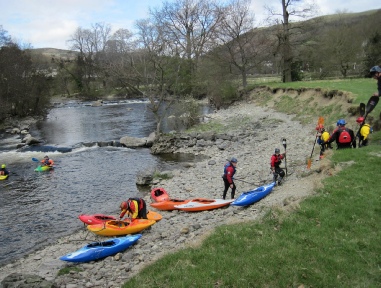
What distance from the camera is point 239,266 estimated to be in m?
6.16

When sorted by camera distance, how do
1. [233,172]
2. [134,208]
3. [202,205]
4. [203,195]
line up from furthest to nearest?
[203,195]
[233,172]
[202,205]
[134,208]

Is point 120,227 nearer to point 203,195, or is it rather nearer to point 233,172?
point 203,195

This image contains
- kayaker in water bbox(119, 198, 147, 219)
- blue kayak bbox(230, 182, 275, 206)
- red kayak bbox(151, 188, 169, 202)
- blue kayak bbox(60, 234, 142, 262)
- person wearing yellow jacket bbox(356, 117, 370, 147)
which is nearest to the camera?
blue kayak bbox(60, 234, 142, 262)

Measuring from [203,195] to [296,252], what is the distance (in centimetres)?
723

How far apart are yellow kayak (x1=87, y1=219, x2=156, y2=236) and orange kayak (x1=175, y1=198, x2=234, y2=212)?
1592mm

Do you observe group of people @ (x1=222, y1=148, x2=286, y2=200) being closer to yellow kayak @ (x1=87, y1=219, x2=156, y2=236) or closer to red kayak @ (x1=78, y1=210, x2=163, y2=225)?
red kayak @ (x1=78, y1=210, x2=163, y2=225)

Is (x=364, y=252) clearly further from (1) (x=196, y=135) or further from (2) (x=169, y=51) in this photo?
(2) (x=169, y=51)

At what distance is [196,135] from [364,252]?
18.4 meters

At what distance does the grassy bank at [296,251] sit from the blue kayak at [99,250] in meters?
2.44

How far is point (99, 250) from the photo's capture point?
8.62 m

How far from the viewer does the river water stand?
11.7m

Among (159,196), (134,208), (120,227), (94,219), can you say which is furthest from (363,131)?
(94,219)

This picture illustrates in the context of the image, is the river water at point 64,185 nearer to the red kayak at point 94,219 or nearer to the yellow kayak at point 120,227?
the red kayak at point 94,219

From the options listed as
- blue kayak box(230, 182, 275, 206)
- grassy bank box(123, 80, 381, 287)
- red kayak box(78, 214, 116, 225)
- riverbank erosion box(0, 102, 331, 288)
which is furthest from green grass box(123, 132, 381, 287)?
red kayak box(78, 214, 116, 225)
